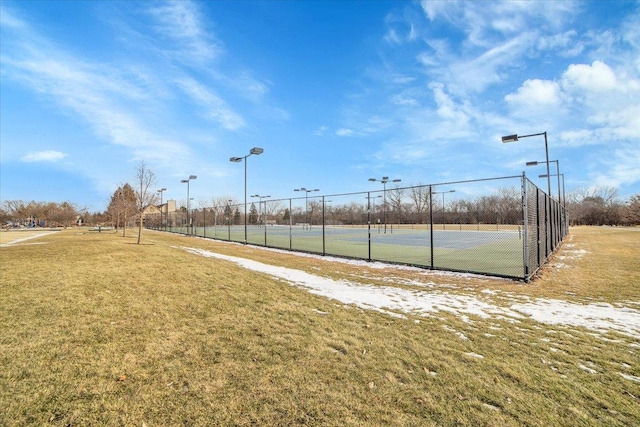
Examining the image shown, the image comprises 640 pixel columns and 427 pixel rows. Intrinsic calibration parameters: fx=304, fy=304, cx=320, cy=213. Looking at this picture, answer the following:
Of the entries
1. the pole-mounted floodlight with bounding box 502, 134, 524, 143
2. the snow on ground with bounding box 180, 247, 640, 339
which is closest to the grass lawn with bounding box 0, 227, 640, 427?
the snow on ground with bounding box 180, 247, 640, 339

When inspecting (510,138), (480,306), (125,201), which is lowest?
(480,306)

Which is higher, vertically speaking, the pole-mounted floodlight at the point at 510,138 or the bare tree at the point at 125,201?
the pole-mounted floodlight at the point at 510,138

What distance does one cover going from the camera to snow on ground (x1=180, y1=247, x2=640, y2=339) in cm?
468

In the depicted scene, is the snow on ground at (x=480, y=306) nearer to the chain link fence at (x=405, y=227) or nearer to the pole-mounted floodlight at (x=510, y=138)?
the chain link fence at (x=405, y=227)

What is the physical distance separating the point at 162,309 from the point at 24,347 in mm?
→ 1538

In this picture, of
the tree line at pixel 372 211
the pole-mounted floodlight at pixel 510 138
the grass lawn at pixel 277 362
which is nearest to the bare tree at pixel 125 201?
the tree line at pixel 372 211

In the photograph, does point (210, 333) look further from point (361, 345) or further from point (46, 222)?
point (46, 222)

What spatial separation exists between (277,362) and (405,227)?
40.7 m

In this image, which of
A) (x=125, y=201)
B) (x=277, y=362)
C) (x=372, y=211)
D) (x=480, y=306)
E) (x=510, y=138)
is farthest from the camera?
(x=372, y=211)

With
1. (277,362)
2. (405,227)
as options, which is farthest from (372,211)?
(277,362)

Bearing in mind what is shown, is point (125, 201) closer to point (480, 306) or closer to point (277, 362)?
point (277, 362)

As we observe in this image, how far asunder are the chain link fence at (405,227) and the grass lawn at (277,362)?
5434mm

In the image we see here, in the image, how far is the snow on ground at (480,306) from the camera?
4684 mm

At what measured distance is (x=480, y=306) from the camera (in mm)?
5520
